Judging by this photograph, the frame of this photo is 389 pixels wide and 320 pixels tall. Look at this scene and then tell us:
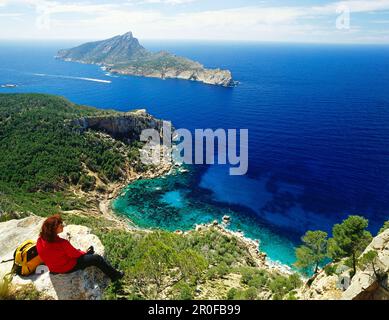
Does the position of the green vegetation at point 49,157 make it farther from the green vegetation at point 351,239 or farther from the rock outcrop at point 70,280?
the green vegetation at point 351,239

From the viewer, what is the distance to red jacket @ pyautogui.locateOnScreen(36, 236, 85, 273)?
10674mm

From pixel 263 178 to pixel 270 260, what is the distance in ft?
94.4

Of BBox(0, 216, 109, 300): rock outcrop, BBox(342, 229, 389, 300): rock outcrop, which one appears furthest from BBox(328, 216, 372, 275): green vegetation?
BBox(0, 216, 109, 300): rock outcrop

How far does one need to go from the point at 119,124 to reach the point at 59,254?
265 ft

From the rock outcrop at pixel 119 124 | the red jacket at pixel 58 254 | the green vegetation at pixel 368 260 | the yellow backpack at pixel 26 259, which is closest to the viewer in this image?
the red jacket at pixel 58 254

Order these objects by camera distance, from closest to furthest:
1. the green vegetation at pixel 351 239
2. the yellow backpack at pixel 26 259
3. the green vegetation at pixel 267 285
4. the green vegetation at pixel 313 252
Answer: the yellow backpack at pixel 26 259 → the green vegetation at pixel 267 285 → the green vegetation at pixel 351 239 → the green vegetation at pixel 313 252

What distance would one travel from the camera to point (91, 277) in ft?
40.5

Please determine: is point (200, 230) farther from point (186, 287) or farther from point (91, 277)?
point (91, 277)

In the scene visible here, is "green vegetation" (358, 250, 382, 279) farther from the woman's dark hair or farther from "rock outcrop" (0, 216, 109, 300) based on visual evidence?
the woman's dark hair

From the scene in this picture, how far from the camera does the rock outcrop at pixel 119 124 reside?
281 feet

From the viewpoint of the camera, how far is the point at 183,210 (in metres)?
63.5

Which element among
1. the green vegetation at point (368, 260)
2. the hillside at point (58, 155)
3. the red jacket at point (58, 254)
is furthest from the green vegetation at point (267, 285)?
the hillside at point (58, 155)

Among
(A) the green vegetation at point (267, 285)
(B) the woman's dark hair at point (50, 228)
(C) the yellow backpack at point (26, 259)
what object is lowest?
(A) the green vegetation at point (267, 285)
